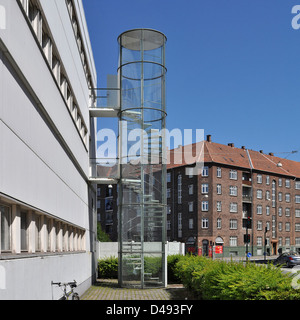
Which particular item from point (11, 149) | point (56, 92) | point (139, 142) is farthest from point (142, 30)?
point (11, 149)

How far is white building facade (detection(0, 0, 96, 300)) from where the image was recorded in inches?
325

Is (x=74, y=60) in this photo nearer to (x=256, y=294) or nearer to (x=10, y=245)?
(x=10, y=245)

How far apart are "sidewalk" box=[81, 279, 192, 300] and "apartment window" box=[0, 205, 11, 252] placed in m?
10.8

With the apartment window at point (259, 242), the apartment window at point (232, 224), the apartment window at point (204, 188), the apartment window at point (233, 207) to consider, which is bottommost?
the apartment window at point (259, 242)

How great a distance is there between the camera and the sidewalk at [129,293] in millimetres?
19641

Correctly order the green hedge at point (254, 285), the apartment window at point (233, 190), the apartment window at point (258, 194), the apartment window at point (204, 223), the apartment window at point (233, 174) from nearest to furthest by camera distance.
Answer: the green hedge at point (254, 285) < the apartment window at point (204, 223) < the apartment window at point (233, 190) < the apartment window at point (233, 174) < the apartment window at point (258, 194)

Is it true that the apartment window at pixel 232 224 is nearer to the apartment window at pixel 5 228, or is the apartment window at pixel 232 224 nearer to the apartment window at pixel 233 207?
the apartment window at pixel 233 207

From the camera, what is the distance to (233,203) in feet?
254

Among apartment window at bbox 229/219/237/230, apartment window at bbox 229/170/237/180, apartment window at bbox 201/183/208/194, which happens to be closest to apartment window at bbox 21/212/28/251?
apartment window at bbox 201/183/208/194

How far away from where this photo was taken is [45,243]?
502 inches

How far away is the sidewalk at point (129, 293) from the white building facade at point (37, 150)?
1.28m

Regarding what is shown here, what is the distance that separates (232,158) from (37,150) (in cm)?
7071

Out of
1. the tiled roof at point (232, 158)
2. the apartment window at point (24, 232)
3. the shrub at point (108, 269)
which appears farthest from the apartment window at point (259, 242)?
the apartment window at point (24, 232)
